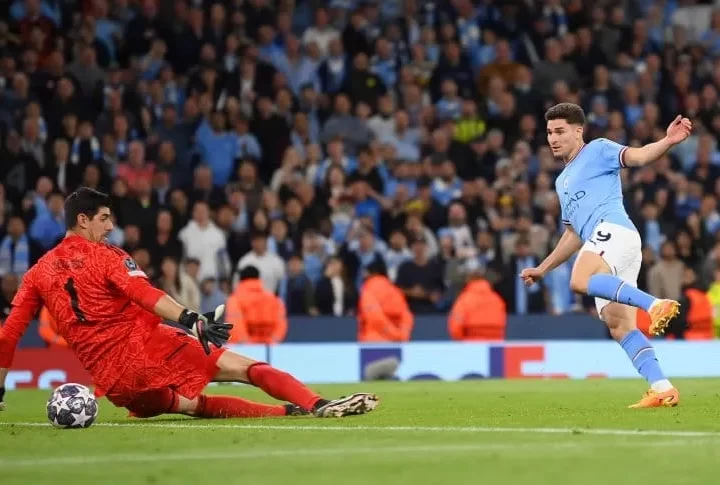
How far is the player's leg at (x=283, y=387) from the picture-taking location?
396 inches

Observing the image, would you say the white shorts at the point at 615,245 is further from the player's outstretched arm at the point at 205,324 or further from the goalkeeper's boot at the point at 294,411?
the player's outstretched arm at the point at 205,324

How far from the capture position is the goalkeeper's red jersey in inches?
401

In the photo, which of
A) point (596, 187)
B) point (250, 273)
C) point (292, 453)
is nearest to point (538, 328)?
point (250, 273)

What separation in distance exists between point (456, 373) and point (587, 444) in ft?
38.2

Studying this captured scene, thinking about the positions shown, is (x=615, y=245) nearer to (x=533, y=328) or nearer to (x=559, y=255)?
(x=559, y=255)

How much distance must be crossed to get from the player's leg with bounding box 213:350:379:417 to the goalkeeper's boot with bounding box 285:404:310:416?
5.7 inches

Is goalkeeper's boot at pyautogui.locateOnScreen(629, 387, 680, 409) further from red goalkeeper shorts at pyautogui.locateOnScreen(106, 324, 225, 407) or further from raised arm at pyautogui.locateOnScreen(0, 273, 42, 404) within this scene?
raised arm at pyautogui.locateOnScreen(0, 273, 42, 404)

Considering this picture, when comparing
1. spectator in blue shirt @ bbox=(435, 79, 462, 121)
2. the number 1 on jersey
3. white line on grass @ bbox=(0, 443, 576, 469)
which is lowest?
white line on grass @ bbox=(0, 443, 576, 469)

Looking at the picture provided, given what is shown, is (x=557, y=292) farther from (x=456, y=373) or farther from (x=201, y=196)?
(x=201, y=196)

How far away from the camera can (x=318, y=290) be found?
2039 centimetres

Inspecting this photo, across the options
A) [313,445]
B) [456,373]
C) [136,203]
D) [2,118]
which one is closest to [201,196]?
[136,203]

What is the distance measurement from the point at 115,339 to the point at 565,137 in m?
3.58

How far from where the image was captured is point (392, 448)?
802 centimetres

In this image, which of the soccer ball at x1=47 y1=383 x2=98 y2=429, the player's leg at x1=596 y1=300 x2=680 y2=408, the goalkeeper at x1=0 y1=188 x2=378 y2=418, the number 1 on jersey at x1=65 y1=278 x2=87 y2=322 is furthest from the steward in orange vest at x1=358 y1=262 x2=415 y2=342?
the soccer ball at x1=47 y1=383 x2=98 y2=429
